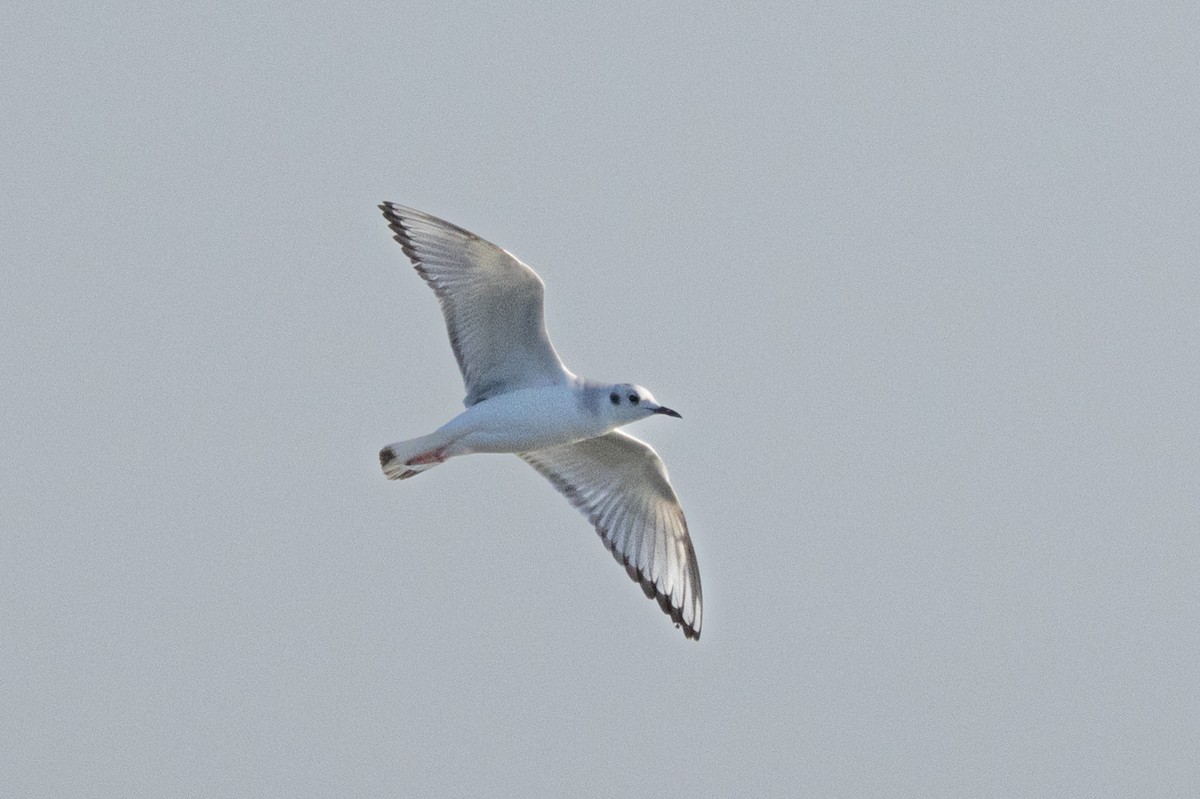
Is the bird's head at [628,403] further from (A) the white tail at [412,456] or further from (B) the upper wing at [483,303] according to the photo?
(A) the white tail at [412,456]

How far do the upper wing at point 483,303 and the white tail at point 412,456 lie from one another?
0.47 metres

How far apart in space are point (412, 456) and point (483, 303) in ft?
3.46

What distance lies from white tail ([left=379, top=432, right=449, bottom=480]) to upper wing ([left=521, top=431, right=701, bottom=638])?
4.16ft

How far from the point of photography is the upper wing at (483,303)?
1273 centimetres

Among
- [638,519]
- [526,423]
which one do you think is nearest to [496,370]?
[526,423]

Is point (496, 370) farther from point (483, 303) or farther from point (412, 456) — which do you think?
point (412, 456)

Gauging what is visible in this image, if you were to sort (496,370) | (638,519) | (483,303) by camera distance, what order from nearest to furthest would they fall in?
(483,303) → (496,370) → (638,519)

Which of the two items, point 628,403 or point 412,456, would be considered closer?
point 628,403

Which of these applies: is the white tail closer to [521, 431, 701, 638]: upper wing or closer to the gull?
the gull

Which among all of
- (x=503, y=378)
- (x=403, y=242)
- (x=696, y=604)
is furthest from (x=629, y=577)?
(x=403, y=242)

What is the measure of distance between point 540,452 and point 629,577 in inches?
41.2

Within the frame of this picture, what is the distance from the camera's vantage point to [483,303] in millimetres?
12906

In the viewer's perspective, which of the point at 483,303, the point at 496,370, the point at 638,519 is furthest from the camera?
the point at 638,519

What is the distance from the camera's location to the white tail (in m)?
12.9
